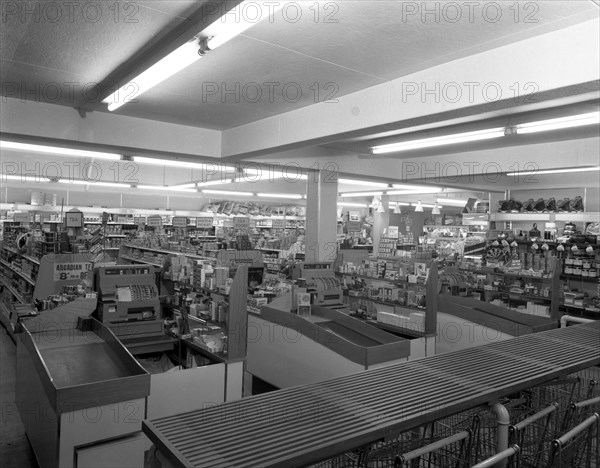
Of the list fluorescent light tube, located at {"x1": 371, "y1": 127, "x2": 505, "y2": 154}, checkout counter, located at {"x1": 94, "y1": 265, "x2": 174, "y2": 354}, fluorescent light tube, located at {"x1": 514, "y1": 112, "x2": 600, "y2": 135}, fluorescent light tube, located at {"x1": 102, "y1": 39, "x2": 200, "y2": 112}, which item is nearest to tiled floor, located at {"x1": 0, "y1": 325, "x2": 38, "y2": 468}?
checkout counter, located at {"x1": 94, "y1": 265, "x2": 174, "y2": 354}

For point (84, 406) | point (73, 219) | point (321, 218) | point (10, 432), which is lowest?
point (10, 432)

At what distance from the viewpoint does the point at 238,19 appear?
293cm

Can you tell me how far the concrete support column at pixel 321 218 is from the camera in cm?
846

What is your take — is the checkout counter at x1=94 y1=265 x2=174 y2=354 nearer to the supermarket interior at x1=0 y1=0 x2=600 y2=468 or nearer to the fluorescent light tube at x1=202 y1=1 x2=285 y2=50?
the supermarket interior at x1=0 y1=0 x2=600 y2=468

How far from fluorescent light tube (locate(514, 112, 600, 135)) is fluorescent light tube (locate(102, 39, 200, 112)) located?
367cm

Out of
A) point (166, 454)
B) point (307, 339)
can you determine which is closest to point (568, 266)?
point (307, 339)

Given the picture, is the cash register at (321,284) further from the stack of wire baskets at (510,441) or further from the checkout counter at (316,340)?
the stack of wire baskets at (510,441)

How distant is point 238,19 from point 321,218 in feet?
18.6

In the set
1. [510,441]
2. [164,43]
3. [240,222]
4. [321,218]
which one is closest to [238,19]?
[164,43]

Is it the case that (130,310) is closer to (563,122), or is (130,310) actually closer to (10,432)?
(10,432)

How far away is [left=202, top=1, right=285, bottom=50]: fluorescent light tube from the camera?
2791 mm

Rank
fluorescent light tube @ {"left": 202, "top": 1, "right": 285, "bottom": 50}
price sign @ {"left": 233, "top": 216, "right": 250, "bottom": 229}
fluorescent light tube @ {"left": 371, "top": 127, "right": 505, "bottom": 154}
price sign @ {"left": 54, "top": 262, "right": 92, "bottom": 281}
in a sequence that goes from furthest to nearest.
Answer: price sign @ {"left": 233, "top": 216, "right": 250, "bottom": 229} → price sign @ {"left": 54, "top": 262, "right": 92, "bottom": 281} → fluorescent light tube @ {"left": 371, "top": 127, "right": 505, "bottom": 154} → fluorescent light tube @ {"left": 202, "top": 1, "right": 285, "bottom": 50}

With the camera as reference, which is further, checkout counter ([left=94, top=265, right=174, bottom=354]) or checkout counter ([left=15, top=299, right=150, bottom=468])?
checkout counter ([left=94, top=265, right=174, bottom=354])

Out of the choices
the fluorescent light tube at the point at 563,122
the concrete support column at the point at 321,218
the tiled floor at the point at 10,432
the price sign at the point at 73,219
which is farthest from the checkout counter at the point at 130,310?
the fluorescent light tube at the point at 563,122
